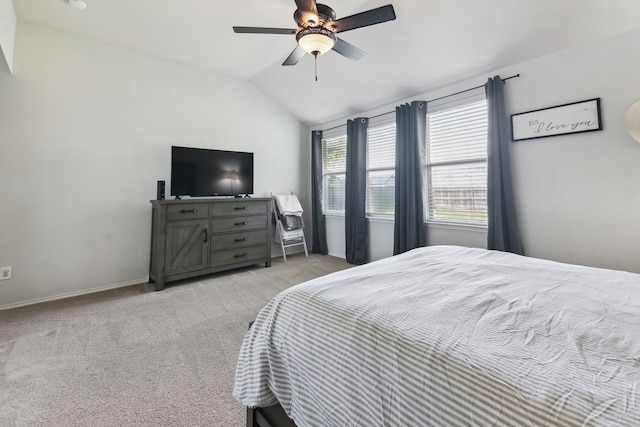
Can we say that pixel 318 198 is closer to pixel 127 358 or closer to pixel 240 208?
pixel 240 208

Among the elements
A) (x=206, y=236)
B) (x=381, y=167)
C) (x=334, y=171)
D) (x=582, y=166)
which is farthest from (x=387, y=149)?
(x=206, y=236)

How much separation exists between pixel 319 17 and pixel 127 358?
2592 mm

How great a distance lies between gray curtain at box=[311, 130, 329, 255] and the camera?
462 centimetres

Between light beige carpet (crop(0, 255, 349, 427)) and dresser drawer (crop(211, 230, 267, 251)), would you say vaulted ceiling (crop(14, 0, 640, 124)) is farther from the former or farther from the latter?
light beige carpet (crop(0, 255, 349, 427))

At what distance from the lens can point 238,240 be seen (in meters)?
3.54

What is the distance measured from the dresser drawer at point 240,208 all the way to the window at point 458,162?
2189 mm

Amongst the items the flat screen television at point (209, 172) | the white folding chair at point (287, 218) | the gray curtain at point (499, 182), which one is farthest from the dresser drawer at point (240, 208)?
the gray curtain at point (499, 182)

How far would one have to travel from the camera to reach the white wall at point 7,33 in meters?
2.12

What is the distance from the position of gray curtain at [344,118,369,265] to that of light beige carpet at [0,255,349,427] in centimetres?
147

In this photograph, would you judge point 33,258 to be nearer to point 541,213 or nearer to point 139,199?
point 139,199

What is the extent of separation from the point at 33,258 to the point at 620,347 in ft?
13.3

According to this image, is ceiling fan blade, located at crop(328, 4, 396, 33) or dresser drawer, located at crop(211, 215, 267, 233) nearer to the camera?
ceiling fan blade, located at crop(328, 4, 396, 33)

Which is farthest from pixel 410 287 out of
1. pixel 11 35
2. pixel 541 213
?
pixel 11 35

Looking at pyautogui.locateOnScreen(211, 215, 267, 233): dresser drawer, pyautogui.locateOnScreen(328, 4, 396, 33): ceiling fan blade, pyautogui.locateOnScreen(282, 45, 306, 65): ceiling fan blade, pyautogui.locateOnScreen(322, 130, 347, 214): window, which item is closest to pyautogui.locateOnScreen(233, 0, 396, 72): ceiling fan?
pyautogui.locateOnScreen(328, 4, 396, 33): ceiling fan blade
